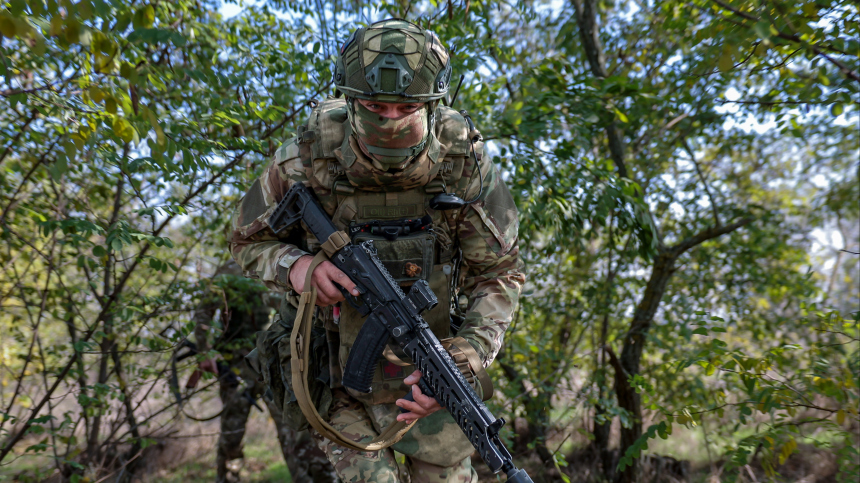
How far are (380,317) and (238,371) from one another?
8.76 ft

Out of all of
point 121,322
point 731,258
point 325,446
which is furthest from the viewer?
point 731,258

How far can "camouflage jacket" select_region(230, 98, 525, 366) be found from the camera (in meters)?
2.30

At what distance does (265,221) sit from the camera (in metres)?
2.39

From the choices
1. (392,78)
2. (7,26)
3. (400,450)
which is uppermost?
(392,78)

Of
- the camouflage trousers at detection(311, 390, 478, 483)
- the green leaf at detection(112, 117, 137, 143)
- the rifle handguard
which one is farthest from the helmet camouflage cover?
the camouflage trousers at detection(311, 390, 478, 483)

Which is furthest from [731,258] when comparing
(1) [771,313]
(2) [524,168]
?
(2) [524,168]

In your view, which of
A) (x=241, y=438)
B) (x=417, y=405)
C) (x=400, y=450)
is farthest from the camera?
(x=241, y=438)

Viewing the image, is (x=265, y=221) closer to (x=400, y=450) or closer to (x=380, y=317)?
(x=380, y=317)

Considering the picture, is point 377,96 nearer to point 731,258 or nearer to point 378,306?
point 378,306

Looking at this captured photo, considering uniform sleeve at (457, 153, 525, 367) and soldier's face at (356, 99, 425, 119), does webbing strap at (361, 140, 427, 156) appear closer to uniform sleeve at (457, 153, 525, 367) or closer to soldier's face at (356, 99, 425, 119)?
soldier's face at (356, 99, 425, 119)

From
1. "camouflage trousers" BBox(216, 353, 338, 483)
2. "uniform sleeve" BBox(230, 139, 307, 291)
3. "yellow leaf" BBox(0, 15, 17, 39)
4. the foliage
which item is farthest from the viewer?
"camouflage trousers" BBox(216, 353, 338, 483)

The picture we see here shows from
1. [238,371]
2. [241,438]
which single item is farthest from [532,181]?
[241,438]

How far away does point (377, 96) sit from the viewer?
2127mm

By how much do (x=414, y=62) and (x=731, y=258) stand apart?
4.48 m
